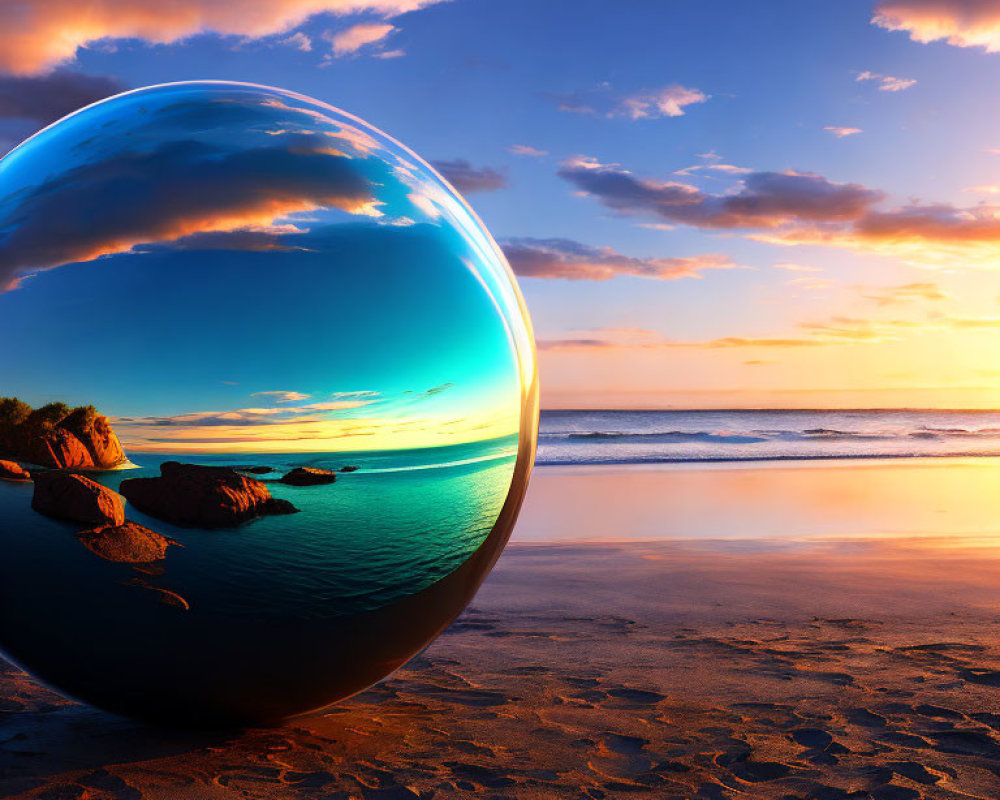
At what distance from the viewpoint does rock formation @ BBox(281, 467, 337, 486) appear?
309cm

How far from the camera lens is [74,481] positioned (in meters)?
3.23

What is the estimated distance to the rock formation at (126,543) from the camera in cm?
316

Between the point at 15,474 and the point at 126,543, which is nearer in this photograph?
the point at 126,543

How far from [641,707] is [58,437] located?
2932mm

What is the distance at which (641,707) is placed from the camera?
4.50 meters

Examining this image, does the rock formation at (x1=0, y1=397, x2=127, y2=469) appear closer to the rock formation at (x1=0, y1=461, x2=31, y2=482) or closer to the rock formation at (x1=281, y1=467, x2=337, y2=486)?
the rock formation at (x1=0, y1=461, x2=31, y2=482)

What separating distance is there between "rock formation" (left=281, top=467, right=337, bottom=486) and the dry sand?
1.21 m

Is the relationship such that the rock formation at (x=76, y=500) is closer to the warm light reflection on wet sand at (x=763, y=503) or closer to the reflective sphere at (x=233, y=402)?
the reflective sphere at (x=233, y=402)

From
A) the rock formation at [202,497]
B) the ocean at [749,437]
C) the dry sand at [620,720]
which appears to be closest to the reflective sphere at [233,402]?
the rock formation at [202,497]

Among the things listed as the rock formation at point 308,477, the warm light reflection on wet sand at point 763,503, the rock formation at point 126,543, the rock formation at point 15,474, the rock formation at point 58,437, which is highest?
the rock formation at point 58,437

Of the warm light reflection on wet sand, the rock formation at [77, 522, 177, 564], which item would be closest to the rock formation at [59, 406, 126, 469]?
the rock formation at [77, 522, 177, 564]

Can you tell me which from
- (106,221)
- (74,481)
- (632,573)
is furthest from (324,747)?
(632,573)

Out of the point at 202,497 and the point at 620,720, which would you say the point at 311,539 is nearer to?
the point at 202,497

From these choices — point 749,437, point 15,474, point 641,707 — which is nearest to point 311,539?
point 15,474
